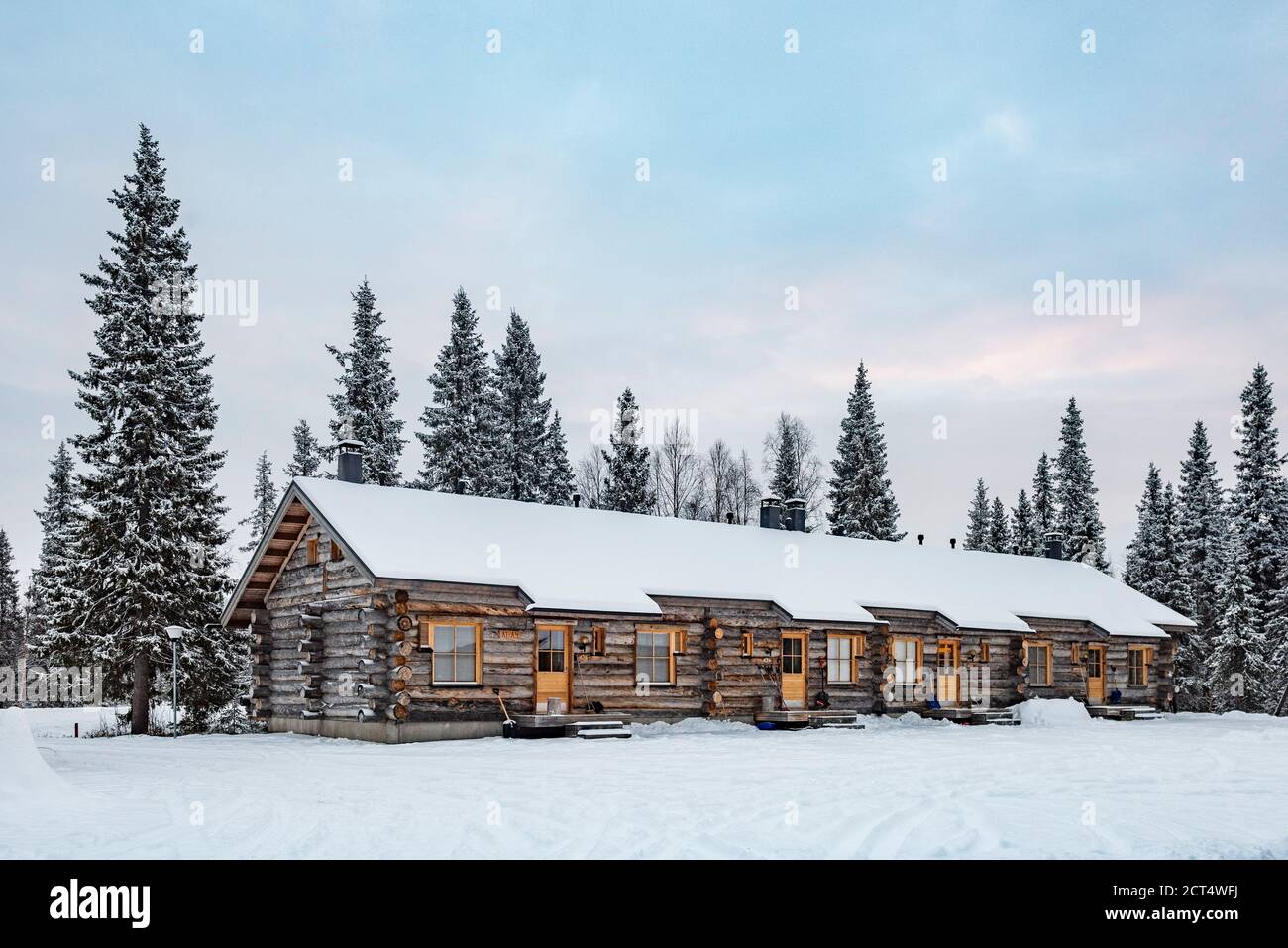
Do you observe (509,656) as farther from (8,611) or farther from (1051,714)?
(8,611)

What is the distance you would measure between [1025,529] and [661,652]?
39264 mm

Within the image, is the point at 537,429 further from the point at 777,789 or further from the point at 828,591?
the point at 777,789

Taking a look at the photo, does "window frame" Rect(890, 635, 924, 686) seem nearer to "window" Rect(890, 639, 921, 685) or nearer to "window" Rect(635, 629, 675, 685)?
"window" Rect(890, 639, 921, 685)

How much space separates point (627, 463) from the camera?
2010 inches

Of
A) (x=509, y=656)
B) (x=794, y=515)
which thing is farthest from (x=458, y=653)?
(x=794, y=515)

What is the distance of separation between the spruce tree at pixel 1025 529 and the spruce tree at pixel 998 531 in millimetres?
1017

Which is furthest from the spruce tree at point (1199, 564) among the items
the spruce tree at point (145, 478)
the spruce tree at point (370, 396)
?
the spruce tree at point (145, 478)

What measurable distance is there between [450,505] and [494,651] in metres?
5.41

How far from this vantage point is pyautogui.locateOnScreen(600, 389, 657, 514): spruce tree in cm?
5047

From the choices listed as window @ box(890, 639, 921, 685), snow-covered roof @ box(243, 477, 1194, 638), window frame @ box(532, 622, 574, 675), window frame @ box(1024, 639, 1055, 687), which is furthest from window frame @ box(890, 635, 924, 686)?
window frame @ box(532, 622, 574, 675)

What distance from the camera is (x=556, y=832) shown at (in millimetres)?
10648
